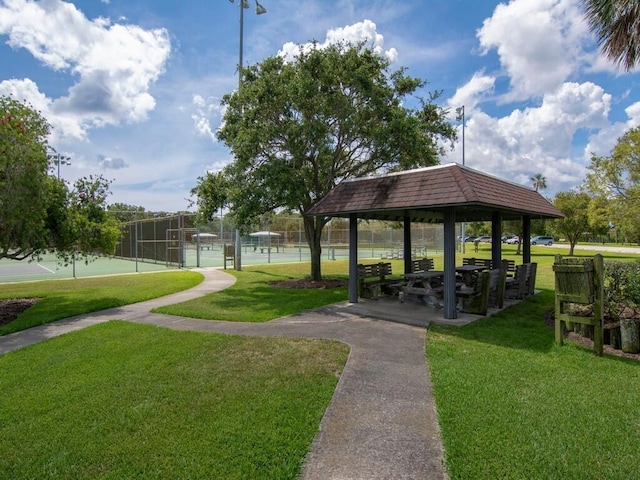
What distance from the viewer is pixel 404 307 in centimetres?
957

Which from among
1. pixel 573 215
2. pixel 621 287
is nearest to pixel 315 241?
pixel 621 287

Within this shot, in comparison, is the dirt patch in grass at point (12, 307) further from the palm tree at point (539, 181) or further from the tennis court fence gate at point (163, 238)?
the palm tree at point (539, 181)

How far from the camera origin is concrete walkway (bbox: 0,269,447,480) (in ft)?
10.1

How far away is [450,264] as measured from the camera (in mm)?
8078

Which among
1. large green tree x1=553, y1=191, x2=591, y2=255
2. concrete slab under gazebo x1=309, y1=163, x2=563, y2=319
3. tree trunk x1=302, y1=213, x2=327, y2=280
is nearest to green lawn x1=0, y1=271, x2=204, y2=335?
tree trunk x1=302, y1=213, x2=327, y2=280

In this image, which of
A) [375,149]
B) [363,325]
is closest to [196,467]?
[363,325]

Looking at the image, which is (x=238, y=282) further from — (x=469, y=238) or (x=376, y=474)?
(x=469, y=238)

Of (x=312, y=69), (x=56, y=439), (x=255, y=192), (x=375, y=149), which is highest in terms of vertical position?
(x=312, y=69)

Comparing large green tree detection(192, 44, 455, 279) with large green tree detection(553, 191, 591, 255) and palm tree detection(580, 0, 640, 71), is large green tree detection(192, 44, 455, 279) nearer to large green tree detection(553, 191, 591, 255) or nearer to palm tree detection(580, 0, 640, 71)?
palm tree detection(580, 0, 640, 71)

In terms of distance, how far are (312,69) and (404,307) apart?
8109 millimetres

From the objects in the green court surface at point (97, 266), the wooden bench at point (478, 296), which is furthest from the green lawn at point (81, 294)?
the wooden bench at point (478, 296)

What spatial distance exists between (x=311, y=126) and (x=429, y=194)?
504 centimetres

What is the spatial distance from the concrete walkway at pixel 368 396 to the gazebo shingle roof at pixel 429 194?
251 cm

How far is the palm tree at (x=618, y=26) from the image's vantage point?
26.5 feet
